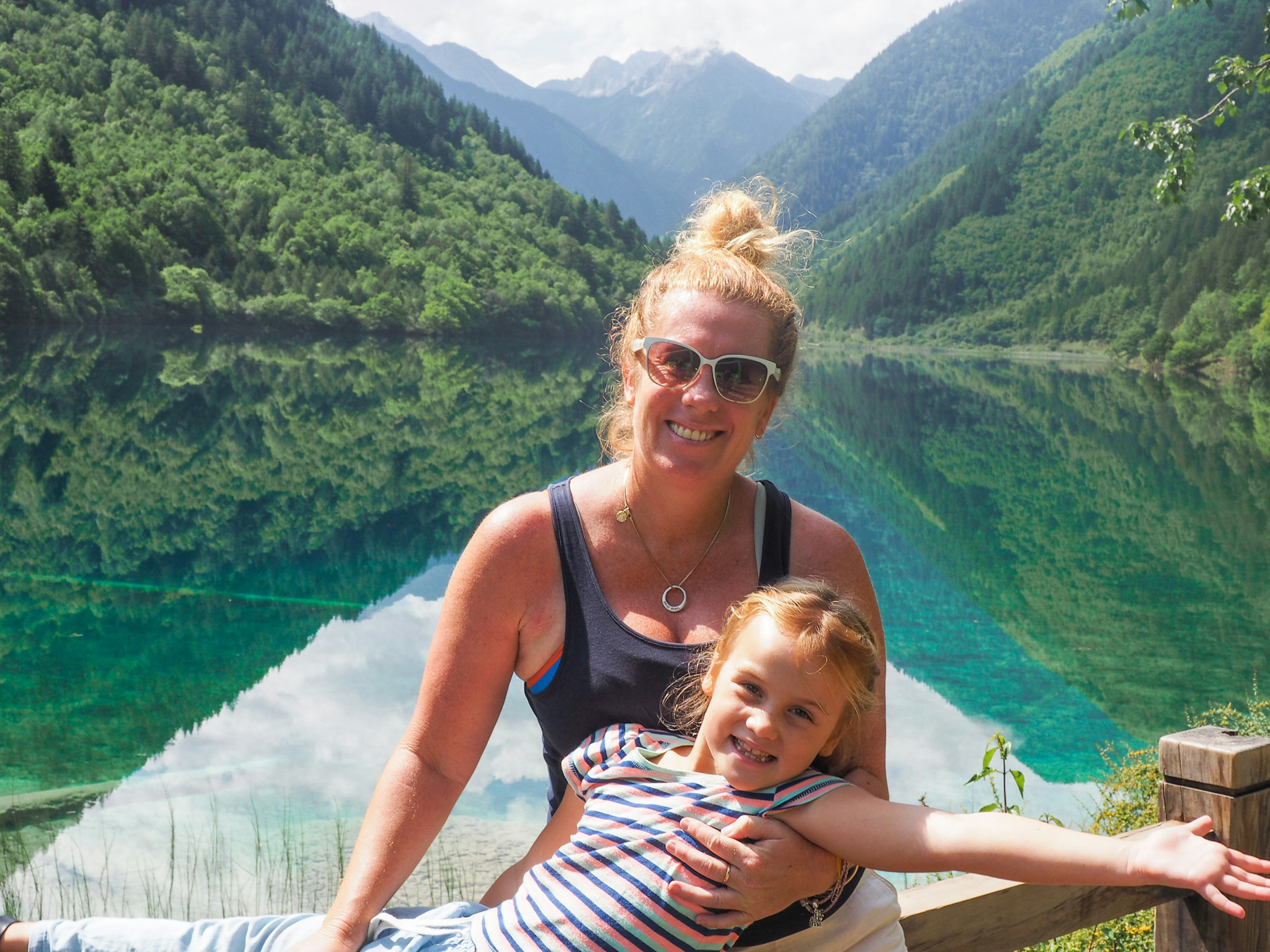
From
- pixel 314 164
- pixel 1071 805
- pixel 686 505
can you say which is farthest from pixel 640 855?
pixel 314 164

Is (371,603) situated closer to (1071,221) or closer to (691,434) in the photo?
(691,434)

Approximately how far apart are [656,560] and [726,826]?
2.05ft

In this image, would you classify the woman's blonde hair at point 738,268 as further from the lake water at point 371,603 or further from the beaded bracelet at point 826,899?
the beaded bracelet at point 826,899

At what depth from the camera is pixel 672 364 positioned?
2289 mm

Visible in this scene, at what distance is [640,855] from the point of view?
1828 mm

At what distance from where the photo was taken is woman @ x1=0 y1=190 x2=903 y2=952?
2.09m

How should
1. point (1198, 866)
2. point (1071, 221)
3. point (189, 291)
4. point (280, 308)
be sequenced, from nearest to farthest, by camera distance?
point (1198, 866) < point (189, 291) < point (280, 308) < point (1071, 221)

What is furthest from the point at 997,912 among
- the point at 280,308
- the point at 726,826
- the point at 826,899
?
the point at 280,308

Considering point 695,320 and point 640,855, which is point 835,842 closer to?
point 640,855

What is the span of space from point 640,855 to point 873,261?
140 meters

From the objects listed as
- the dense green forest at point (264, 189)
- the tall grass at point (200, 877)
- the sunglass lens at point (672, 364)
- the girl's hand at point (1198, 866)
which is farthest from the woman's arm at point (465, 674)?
the dense green forest at point (264, 189)

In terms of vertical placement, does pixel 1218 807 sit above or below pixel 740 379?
below

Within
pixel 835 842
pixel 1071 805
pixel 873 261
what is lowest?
pixel 1071 805

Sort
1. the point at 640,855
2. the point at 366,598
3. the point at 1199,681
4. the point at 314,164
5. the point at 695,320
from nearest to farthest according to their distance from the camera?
1. the point at 640,855
2. the point at 695,320
3. the point at 1199,681
4. the point at 366,598
5. the point at 314,164
